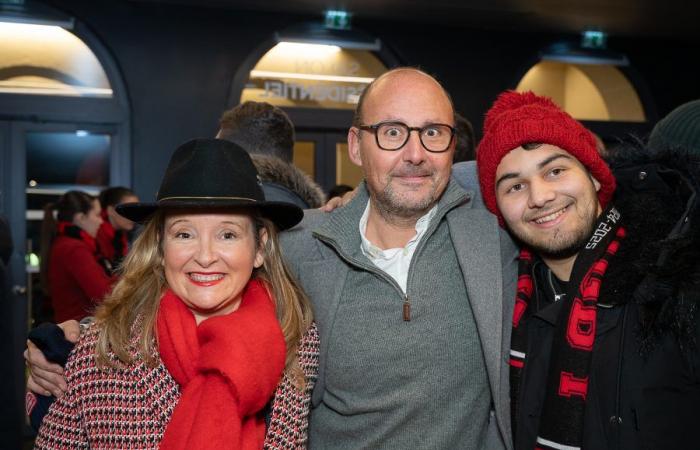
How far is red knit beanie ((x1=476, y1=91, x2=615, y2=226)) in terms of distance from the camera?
199 centimetres

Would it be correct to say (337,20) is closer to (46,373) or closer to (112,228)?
(112,228)

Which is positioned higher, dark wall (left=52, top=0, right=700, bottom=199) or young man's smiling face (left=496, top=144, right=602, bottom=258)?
dark wall (left=52, top=0, right=700, bottom=199)

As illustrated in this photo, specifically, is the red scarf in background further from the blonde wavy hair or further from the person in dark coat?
the blonde wavy hair

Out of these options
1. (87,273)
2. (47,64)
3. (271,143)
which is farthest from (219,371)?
(47,64)

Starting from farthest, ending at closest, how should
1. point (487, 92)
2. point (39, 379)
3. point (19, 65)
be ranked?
point (487, 92) < point (19, 65) < point (39, 379)

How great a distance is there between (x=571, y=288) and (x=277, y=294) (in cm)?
82

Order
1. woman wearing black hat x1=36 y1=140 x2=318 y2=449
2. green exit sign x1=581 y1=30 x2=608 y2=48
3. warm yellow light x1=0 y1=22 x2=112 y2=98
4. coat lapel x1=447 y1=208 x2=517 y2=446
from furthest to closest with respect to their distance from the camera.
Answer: green exit sign x1=581 y1=30 x2=608 y2=48
warm yellow light x1=0 y1=22 x2=112 y2=98
coat lapel x1=447 y1=208 x2=517 y2=446
woman wearing black hat x1=36 y1=140 x2=318 y2=449

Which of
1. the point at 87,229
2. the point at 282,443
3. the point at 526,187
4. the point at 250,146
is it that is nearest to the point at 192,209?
the point at 282,443

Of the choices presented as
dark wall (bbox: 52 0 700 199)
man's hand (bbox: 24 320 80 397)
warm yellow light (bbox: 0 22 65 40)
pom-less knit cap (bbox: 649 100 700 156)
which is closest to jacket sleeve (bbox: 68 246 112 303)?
dark wall (bbox: 52 0 700 199)

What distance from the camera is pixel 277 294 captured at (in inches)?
80.4

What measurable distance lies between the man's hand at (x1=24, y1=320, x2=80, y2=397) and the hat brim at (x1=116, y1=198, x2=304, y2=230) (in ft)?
1.14

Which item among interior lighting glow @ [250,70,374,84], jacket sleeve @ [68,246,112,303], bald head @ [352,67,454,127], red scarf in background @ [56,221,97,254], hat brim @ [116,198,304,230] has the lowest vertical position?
jacket sleeve @ [68,246,112,303]

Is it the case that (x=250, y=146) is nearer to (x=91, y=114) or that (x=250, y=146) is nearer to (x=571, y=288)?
(x=571, y=288)

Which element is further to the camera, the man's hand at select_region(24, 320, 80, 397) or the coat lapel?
the coat lapel
